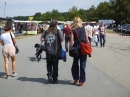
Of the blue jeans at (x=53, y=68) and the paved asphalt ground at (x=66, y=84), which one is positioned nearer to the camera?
the paved asphalt ground at (x=66, y=84)

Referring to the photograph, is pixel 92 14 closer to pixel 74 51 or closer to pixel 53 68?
pixel 53 68

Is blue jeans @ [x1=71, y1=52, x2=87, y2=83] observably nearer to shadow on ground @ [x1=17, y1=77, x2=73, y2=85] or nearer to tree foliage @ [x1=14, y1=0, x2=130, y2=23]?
shadow on ground @ [x1=17, y1=77, x2=73, y2=85]

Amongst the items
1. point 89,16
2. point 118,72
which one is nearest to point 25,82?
point 118,72

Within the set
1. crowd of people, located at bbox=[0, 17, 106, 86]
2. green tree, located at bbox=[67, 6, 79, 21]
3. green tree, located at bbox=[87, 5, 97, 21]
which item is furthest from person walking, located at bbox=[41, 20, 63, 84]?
green tree, located at bbox=[87, 5, 97, 21]

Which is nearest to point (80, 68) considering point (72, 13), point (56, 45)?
point (56, 45)

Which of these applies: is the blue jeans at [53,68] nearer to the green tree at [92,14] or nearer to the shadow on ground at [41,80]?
the shadow on ground at [41,80]

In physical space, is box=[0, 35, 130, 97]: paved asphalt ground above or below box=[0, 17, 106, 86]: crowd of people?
below

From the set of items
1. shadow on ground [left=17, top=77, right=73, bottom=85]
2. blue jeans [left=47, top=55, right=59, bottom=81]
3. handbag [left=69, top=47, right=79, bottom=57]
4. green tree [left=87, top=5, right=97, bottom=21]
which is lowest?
shadow on ground [left=17, top=77, right=73, bottom=85]

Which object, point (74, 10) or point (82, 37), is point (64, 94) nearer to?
point (82, 37)

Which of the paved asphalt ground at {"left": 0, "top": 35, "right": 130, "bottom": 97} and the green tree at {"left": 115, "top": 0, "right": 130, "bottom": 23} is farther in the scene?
→ the green tree at {"left": 115, "top": 0, "right": 130, "bottom": 23}

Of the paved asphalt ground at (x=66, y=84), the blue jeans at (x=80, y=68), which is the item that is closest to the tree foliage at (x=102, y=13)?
the paved asphalt ground at (x=66, y=84)

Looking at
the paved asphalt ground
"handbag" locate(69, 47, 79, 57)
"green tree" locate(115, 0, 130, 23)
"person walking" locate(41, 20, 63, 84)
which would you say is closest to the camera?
the paved asphalt ground

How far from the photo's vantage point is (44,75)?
8281 mm

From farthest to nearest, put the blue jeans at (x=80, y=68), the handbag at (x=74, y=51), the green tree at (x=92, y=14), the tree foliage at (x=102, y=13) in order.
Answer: the green tree at (x=92, y=14) → the tree foliage at (x=102, y=13) → the blue jeans at (x=80, y=68) → the handbag at (x=74, y=51)
